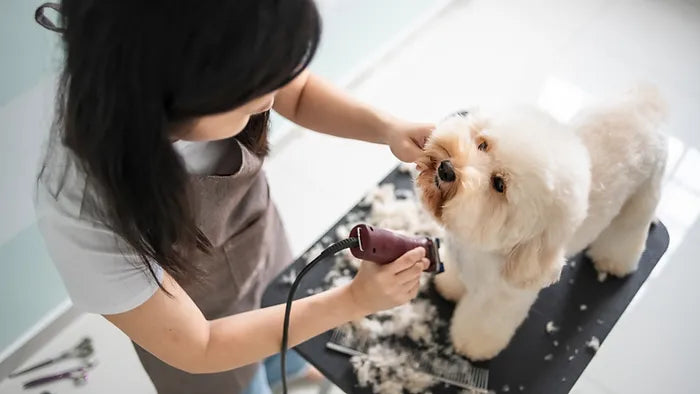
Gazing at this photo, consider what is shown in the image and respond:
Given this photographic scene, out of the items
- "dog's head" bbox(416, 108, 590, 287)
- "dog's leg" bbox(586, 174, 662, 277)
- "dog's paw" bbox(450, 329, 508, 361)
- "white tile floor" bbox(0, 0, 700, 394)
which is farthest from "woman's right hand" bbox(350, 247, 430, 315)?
"white tile floor" bbox(0, 0, 700, 394)

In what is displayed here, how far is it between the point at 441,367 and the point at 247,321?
35 cm

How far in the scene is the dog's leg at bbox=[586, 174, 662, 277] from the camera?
110 centimetres

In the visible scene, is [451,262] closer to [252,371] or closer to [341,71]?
[252,371]

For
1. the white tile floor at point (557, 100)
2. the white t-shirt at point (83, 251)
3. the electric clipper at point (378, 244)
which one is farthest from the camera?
the white tile floor at point (557, 100)

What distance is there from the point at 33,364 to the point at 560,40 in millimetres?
1956

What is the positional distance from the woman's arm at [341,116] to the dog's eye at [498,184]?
0.51ft

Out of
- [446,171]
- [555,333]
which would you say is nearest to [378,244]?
[446,171]

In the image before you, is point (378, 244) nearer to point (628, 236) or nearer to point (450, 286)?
point (450, 286)

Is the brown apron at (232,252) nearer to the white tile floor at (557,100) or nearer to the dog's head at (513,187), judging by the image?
the dog's head at (513,187)

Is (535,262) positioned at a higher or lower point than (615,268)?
higher

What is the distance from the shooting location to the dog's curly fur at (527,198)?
0.88 m

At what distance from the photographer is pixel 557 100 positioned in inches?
81.6

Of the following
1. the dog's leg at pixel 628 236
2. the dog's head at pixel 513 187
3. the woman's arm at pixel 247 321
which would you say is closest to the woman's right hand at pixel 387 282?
the woman's arm at pixel 247 321

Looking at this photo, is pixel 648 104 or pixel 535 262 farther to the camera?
pixel 648 104
